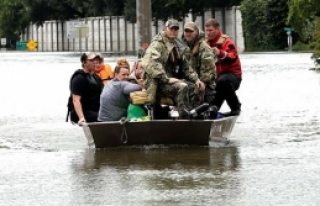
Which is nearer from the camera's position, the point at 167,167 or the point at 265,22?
the point at 167,167

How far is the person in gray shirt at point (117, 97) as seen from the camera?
15.5m

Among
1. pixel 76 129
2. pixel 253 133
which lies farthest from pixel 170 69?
pixel 76 129

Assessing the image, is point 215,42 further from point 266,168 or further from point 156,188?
point 156,188

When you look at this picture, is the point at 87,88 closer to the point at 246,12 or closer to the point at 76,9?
the point at 246,12

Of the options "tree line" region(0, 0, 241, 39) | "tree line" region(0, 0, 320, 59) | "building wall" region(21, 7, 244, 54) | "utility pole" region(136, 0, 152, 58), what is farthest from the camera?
"building wall" region(21, 7, 244, 54)

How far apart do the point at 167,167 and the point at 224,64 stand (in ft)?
12.5

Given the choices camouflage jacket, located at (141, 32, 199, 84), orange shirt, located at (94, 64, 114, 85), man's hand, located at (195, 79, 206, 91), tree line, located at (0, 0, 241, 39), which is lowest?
man's hand, located at (195, 79, 206, 91)

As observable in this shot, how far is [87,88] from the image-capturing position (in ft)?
52.2

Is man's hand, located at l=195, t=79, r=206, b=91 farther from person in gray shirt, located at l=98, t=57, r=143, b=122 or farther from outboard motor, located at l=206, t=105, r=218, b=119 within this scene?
person in gray shirt, located at l=98, t=57, r=143, b=122

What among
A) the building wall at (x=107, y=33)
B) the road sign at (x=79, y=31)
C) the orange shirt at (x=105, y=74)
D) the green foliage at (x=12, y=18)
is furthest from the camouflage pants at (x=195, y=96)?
the green foliage at (x=12, y=18)

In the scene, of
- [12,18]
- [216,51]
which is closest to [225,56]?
[216,51]

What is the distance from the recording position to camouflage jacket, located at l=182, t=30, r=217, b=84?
Answer: 1577cm

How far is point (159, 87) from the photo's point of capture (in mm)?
15195

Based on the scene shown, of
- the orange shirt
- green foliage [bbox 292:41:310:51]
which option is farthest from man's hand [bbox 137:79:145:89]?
green foliage [bbox 292:41:310:51]
